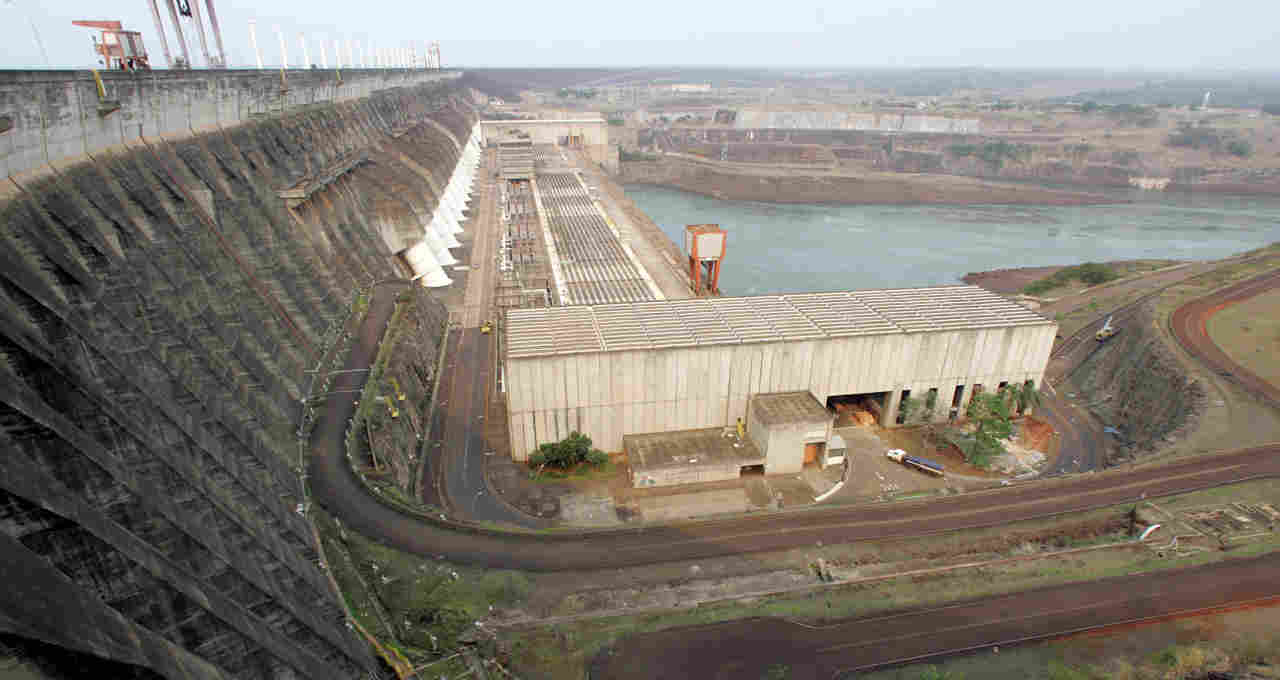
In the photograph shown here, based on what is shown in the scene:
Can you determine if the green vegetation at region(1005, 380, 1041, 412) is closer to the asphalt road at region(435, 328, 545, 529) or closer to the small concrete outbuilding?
the small concrete outbuilding

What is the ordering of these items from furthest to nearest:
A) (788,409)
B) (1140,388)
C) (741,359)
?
(1140,388) → (741,359) → (788,409)

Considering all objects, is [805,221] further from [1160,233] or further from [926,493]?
[926,493]

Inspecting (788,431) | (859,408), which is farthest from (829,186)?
(788,431)

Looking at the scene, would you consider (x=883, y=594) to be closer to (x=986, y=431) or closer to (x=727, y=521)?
(x=727, y=521)

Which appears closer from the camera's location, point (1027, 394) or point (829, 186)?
point (1027, 394)

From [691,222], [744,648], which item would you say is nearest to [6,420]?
[744,648]

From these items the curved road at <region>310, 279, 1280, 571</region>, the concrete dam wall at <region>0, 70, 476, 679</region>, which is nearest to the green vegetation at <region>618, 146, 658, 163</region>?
the concrete dam wall at <region>0, 70, 476, 679</region>

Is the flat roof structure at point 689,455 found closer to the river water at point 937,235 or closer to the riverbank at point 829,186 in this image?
the river water at point 937,235
